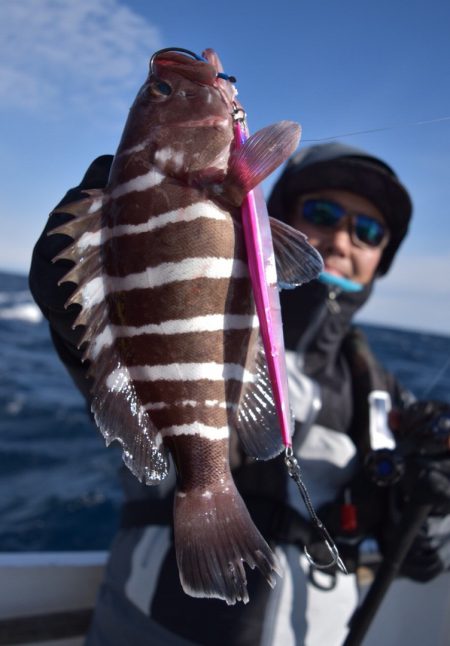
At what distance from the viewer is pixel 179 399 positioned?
1.24m

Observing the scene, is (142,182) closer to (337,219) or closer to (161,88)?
(161,88)

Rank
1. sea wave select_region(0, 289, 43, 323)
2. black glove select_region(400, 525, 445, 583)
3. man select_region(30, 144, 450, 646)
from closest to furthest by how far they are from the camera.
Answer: man select_region(30, 144, 450, 646)
black glove select_region(400, 525, 445, 583)
sea wave select_region(0, 289, 43, 323)

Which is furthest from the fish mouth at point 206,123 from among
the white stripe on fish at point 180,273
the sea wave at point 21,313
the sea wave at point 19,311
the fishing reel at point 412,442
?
the sea wave at point 21,313

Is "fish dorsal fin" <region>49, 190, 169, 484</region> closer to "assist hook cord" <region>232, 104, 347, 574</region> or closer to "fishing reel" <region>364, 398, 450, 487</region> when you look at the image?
"assist hook cord" <region>232, 104, 347, 574</region>

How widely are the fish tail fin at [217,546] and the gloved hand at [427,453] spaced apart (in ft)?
4.87

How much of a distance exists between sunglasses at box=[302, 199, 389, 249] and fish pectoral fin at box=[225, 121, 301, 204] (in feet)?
6.76

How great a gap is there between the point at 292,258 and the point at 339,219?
2.05 meters

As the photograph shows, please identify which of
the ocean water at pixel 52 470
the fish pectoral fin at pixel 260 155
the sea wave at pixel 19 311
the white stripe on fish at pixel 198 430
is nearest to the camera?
the fish pectoral fin at pixel 260 155

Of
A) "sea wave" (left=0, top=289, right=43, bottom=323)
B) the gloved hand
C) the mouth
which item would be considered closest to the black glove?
the gloved hand

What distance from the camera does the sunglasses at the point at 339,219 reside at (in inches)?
127

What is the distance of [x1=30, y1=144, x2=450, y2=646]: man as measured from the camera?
243cm

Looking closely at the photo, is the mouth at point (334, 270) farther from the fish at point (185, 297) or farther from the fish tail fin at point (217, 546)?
the fish tail fin at point (217, 546)

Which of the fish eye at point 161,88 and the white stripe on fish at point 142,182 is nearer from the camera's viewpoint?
the white stripe on fish at point 142,182

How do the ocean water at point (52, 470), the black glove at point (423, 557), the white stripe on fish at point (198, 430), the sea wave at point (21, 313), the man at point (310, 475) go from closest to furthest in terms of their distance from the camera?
the white stripe on fish at point (198, 430)
the man at point (310, 475)
the black glove at point (423, 557)
the ocean water at point (52, 470)
the sea wave at point (21, 313)
